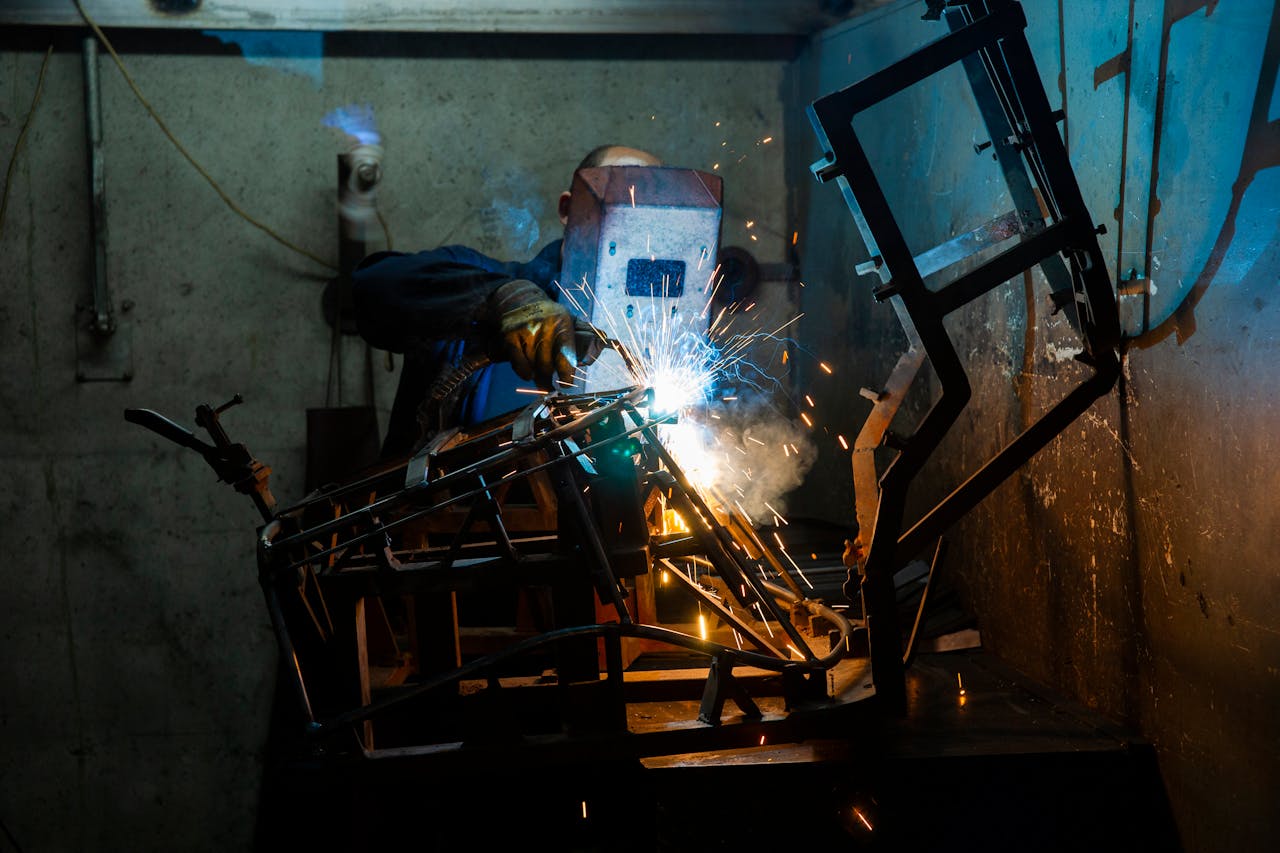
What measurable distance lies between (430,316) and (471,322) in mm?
211

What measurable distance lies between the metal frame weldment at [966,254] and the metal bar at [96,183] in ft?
15.3

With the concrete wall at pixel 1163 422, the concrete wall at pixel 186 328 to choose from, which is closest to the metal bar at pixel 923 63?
the concrete wall at pixel 1163 422

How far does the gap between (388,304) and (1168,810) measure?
3246mm

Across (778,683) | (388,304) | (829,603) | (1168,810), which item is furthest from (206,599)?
(1168,810)

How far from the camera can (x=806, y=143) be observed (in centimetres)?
577

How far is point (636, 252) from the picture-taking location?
396cm

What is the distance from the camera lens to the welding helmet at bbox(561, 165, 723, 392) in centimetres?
387

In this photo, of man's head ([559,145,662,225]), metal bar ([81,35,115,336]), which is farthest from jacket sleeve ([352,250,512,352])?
metal bar ([81,35,115,336])

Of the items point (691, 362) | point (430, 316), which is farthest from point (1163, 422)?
point (430, 316)

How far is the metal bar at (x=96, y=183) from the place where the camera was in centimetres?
532

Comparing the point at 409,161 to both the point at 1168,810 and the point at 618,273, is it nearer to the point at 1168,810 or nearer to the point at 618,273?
the point at 618,273

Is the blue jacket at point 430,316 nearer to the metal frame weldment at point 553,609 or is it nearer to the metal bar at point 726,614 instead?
the metal frame weldment at point 553,609

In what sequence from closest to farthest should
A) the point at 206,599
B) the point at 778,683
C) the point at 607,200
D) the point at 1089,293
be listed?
1. the point at 1089,293
2. the point at 778,683
3. the point at 607,200
4. the point at 206,599

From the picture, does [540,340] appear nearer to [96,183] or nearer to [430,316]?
[430,316]
